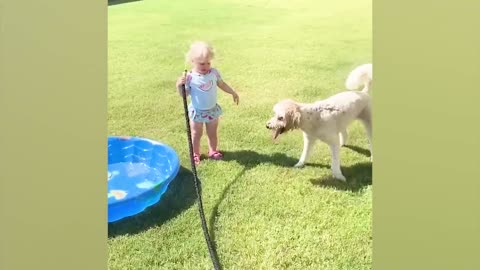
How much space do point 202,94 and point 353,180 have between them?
1.42 ft

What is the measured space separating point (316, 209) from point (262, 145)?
235 millimetres

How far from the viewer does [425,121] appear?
1301 millimetres

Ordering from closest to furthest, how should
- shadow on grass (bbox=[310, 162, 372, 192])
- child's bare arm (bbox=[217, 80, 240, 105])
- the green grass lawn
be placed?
the green grass lawn → shadow on grass (bbox=[310, 162, 372, 192]) → child's bare arm (bbox=[217, 80, 240, 105])

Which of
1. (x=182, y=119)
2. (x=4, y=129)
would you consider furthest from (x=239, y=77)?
(x=4, y=129)

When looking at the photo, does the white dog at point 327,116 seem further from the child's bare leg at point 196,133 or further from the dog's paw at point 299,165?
the child's bare leg at point 196,133

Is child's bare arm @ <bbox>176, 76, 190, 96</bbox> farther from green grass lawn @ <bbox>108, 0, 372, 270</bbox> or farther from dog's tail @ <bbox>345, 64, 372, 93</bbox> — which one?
dog's tail @ <bbox>345, 64, 372, 93</bbox>

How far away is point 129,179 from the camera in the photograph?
1485 mm

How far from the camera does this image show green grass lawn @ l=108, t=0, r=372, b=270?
4.38 feet

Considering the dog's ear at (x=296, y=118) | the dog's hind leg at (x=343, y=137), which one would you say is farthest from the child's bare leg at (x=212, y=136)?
the dog's hind leg at (x=343, y=137)

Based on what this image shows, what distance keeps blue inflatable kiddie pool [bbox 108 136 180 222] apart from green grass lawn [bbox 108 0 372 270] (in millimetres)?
24

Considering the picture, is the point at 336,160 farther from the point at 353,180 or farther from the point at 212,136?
the point at 212,136

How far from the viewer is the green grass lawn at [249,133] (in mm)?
1335

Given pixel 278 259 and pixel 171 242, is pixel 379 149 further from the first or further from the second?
pixel 171 242

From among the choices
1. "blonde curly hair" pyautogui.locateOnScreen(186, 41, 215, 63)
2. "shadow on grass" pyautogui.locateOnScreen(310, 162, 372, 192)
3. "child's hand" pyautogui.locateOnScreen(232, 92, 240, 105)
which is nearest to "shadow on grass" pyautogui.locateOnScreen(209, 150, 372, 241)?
"shadow on grass" pyautogui.locateOnScreen(310, 162, 372, 192)
